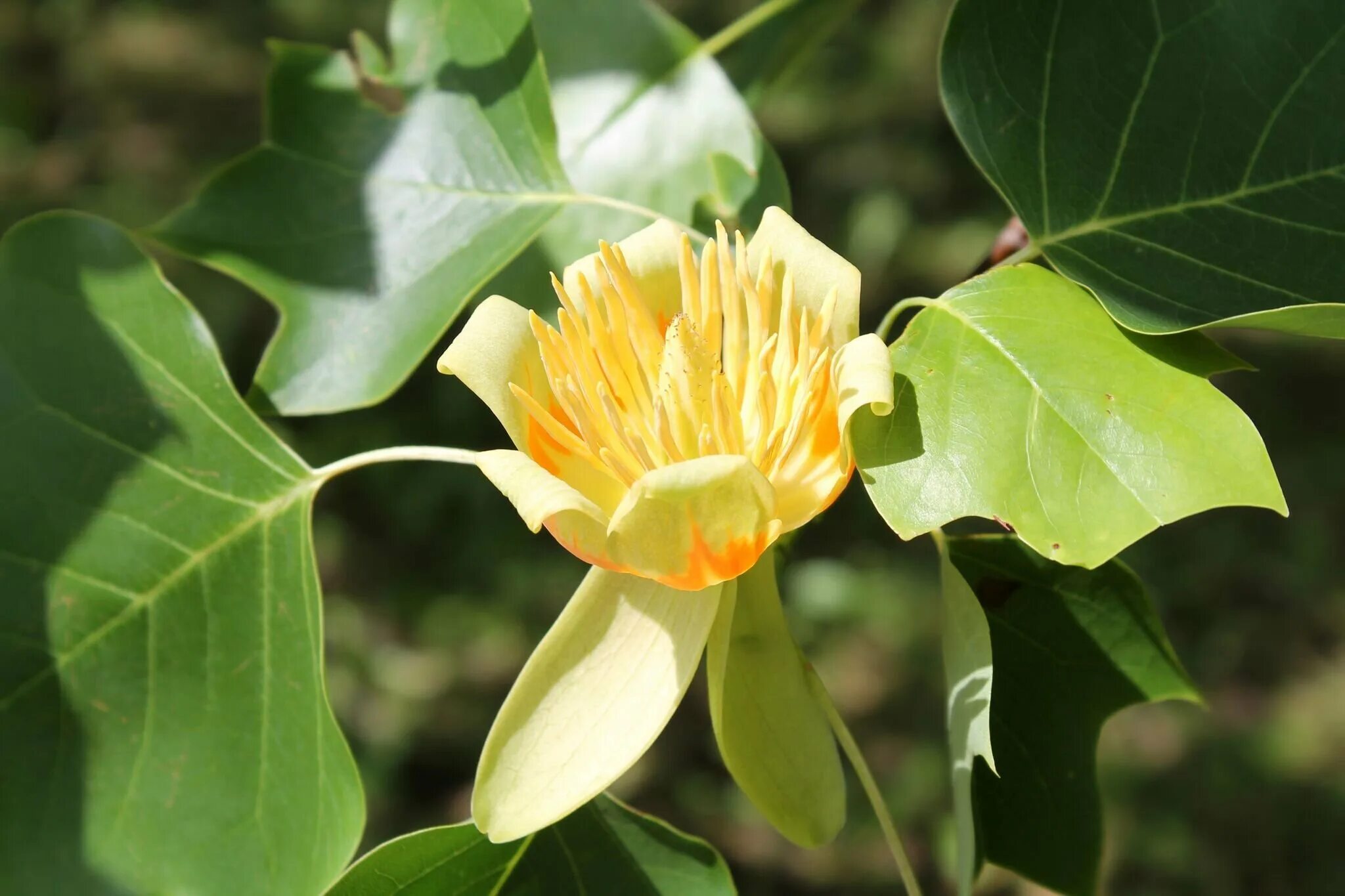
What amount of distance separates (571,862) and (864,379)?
57 centimetres

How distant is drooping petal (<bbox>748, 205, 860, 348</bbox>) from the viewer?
1.04 metres

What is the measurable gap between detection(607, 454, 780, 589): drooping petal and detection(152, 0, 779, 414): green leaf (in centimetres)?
42

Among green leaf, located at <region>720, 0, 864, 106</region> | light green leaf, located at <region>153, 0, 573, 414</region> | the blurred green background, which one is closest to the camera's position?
light green leaf, located at <region>153, 0, 573, 414</region>

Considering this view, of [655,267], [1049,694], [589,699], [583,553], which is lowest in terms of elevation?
[1049,694]

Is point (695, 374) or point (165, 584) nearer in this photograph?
point (695, 374)

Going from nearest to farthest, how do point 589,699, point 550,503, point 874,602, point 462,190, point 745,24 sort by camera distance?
point 550,503 → point 589,699 → point 462,190 → point 745,24 → point 874,602

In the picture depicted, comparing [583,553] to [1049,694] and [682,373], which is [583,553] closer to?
[682,373]

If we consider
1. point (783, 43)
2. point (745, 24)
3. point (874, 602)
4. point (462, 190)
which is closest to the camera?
point (462, 190)

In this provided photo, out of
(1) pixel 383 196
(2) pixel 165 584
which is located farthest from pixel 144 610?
(1) pixel 383 196

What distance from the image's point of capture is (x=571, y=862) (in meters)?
1.17

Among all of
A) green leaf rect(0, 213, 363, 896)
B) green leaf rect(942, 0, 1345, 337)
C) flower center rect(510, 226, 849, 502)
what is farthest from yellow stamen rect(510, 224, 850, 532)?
green leaf rect(0, 213, 363, 896)

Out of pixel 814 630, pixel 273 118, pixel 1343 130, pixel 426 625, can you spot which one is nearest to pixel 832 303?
pixel 1343 130

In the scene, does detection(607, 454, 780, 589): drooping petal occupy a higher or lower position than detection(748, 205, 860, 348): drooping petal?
lower

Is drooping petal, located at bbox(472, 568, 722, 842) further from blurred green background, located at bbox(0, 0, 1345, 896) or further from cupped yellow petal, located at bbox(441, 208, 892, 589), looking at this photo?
blurred green background, located at bbox(0, 0, 1345, 896)
